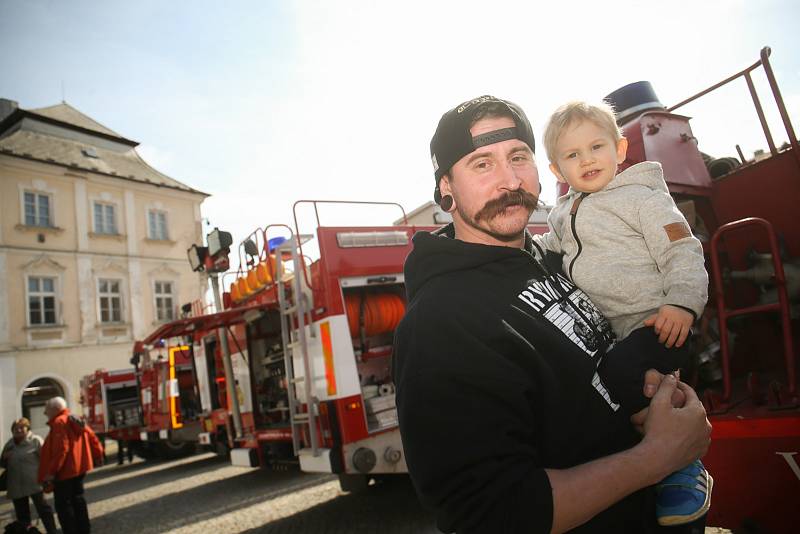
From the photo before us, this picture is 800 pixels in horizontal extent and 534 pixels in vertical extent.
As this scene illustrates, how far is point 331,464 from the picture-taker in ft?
16.0

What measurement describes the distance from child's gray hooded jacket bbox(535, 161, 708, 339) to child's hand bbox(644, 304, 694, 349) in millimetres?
32

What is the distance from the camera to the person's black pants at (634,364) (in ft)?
5.09

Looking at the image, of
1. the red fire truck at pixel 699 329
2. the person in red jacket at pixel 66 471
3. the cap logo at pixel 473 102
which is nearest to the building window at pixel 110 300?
the person in red jacket at pixel 66 471

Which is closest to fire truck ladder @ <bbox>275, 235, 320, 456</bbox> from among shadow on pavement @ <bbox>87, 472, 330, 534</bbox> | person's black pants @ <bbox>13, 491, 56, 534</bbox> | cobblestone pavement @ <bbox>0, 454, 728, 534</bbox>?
cobblestone pavement @ <bbox>0, 454, 728, 534</bbox>

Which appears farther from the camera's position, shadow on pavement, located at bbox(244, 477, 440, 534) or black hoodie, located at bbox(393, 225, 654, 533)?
shadow on pavement, located at bbox(244, 477, 440, 534)

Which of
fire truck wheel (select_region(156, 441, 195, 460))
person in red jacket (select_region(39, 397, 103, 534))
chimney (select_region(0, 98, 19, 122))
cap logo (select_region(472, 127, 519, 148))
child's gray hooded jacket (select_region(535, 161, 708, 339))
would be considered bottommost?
fire truck wheel (select_region(156, 441, 195, 460))

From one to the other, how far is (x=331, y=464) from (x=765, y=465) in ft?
11.9

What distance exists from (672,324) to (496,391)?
0.78m

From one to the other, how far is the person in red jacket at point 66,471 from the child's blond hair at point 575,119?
7.29 m

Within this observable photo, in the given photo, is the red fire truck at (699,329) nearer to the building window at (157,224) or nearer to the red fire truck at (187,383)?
the red fire truck at (187,383)

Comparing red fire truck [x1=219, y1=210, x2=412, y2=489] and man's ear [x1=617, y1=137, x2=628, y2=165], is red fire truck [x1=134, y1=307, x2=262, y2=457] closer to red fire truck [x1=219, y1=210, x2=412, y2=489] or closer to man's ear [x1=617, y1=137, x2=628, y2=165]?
red fire truck [x1=219, y1=210, x2=412, y2=489]

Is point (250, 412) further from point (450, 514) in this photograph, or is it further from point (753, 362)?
point (450, 514)

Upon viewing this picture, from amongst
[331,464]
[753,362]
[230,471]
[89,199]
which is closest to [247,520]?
[331,464]

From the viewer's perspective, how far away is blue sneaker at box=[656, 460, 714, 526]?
1.47 meters
